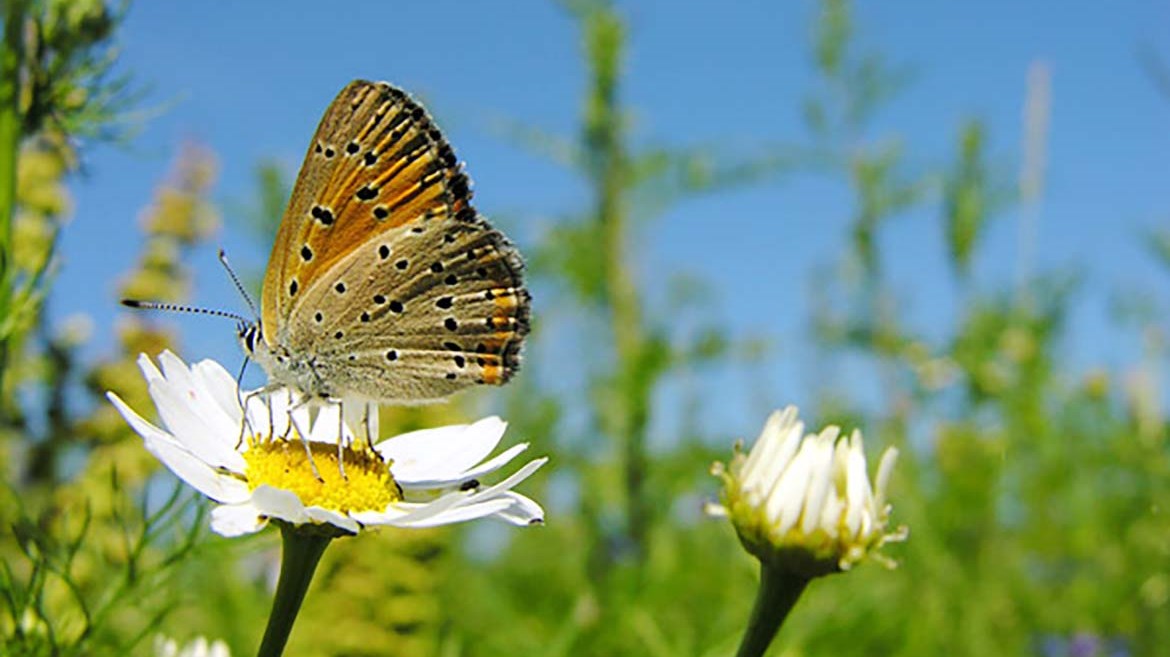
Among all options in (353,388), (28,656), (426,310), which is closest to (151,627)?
(28,656)

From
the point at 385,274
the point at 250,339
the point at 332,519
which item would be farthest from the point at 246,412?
the point at 332,519

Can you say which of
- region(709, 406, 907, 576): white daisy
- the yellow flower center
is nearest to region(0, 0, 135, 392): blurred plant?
the yellow flower center

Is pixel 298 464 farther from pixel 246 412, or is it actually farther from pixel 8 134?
pixel 8 134

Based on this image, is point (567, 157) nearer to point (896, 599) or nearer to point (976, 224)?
point (976, 224)

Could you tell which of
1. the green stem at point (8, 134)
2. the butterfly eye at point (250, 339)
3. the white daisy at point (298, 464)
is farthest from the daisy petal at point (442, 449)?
the green stem at point (8, 134)

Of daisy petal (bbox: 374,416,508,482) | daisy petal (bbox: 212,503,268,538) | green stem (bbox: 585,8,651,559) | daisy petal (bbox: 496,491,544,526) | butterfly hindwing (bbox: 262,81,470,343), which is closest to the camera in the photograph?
daisy petal (bbox: 212,503,268,538)

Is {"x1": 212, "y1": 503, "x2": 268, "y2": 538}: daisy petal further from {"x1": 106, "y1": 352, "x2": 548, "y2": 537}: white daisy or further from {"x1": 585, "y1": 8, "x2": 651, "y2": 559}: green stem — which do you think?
{"x1": 585, "y1": 8, "x2": 651, "y2": 559}: green stem
